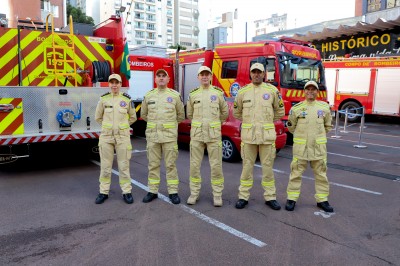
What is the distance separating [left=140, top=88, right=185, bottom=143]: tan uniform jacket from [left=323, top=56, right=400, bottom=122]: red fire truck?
12.1 m

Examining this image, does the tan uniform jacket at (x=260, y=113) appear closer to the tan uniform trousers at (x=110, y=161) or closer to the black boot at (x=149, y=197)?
the black boot at (x=149, y=197)

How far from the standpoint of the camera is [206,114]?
4.99 metres

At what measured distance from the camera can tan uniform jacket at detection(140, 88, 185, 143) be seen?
5.06 meters

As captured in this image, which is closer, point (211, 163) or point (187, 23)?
point (211, 163)

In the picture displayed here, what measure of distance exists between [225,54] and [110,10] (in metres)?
90.3

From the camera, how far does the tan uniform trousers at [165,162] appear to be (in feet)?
16.8

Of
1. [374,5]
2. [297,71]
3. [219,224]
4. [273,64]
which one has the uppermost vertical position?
[374,5]

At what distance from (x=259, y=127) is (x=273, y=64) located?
427 centimetres

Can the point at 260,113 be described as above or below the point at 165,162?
above

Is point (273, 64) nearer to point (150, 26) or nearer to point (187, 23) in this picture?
point (150, 26)

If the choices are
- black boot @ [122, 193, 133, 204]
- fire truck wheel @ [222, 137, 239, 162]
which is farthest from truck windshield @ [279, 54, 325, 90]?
black boot @ [122, 193, 133, 204]

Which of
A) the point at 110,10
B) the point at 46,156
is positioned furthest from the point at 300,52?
the point at 110,10

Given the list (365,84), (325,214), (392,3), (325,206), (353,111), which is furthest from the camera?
(392,3)

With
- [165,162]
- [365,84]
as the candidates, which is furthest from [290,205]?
[365,84]
